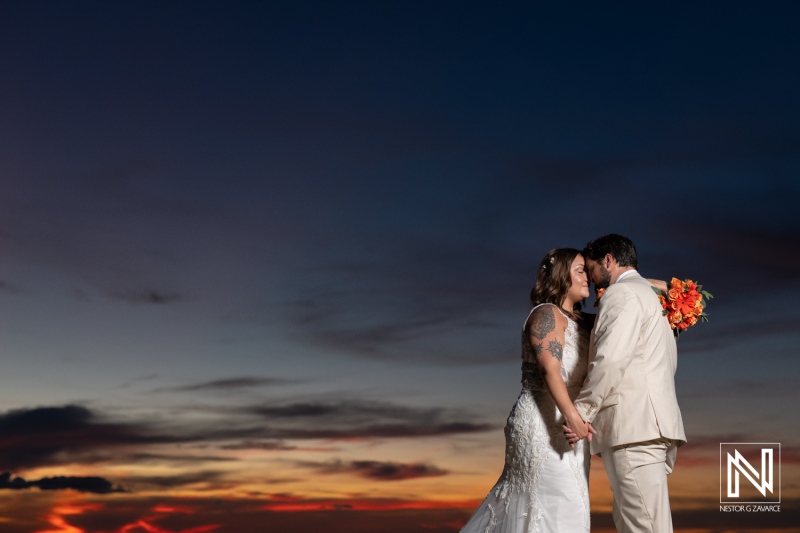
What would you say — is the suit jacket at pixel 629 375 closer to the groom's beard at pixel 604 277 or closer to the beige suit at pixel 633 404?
the beige suit at pixel 633 404

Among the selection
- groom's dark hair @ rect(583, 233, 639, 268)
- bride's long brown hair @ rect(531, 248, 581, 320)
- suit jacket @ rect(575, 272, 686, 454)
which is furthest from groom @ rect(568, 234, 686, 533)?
bride's long brown hair @ rect(531, 248, 581, 320)

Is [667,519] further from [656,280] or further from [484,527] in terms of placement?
[656,280]

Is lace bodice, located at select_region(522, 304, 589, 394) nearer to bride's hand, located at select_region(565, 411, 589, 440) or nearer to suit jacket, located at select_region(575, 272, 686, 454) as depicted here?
suit jacket, located at select_region(575, 272, 686, 454)

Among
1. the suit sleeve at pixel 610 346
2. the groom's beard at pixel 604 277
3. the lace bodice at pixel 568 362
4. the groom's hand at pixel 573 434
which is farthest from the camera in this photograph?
the groom's beard at pixel 604 277

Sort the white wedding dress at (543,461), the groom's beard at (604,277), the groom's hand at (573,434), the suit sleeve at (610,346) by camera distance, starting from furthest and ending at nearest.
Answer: the groom's beard at (604,277) → the white wedding dress at (543,461) → the groom's hand at (573,434) → the suit sleeve at (610,346)

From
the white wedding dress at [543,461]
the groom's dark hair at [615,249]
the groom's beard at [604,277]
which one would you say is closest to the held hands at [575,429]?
the white wedding dress at [543,461]

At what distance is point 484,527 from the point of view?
6.28 metres

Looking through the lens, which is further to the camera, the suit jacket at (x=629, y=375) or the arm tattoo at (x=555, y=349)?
the arm tattoo at (x=555, y=349)

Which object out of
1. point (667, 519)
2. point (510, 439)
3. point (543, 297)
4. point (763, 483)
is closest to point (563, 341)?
point (543, 297)

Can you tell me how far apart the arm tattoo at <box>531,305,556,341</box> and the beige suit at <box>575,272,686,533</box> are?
31 centimetres

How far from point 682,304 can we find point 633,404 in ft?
2.98

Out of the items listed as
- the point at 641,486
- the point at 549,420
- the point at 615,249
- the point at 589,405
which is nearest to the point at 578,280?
the point at 615,249

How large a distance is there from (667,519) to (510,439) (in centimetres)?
119

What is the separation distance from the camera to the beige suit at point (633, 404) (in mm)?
5828
